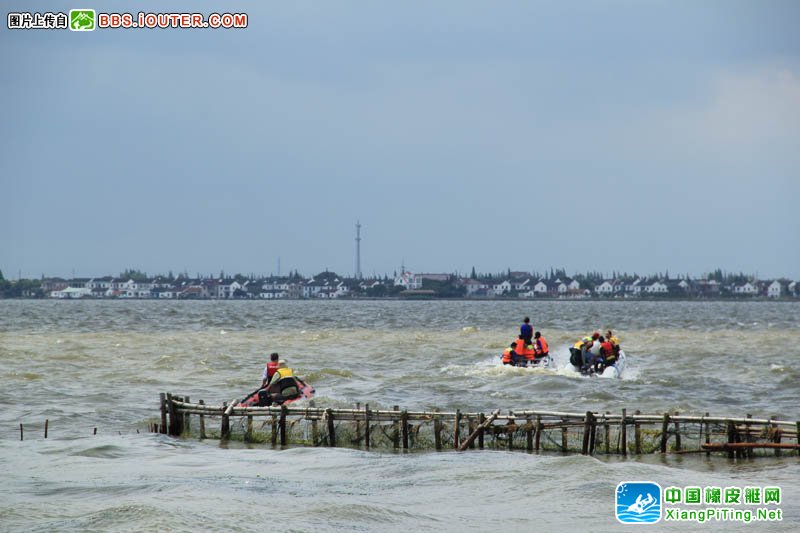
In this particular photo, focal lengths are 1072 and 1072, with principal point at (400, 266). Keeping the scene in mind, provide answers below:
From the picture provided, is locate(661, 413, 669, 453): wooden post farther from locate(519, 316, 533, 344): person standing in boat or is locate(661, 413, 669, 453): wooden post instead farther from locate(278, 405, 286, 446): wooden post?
locate(519, 316, 533, 344): person standing in boat

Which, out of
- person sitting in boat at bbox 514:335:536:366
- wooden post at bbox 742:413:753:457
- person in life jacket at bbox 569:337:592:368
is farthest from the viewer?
person sitting in boat at bbox 514:335:536:366

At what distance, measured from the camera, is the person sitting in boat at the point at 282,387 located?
97.0ft

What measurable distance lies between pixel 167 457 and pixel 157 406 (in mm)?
9652

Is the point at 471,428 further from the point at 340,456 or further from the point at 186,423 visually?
the point at 186,423

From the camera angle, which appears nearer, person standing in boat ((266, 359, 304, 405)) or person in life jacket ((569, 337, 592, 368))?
person standing in boat ((266, 359, 304, 405))

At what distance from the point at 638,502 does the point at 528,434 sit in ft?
16.0

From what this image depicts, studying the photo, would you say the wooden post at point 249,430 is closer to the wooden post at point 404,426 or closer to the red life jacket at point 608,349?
the wooden post at point 404,426

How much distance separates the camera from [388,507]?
2072cm

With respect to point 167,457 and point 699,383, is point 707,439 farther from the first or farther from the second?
point 699,383

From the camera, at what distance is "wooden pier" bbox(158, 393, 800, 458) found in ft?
80.4

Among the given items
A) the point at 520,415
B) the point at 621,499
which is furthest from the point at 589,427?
the point at 621,499

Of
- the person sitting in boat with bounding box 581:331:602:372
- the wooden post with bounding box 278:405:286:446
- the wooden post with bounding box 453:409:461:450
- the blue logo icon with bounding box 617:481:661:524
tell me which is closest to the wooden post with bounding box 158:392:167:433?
the wooden post with bounding box 278:405:286:446

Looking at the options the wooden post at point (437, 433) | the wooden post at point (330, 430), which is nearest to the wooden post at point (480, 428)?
the wooden post at point (437, 433)

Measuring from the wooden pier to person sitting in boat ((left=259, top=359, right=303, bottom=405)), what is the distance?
67.6 inches
